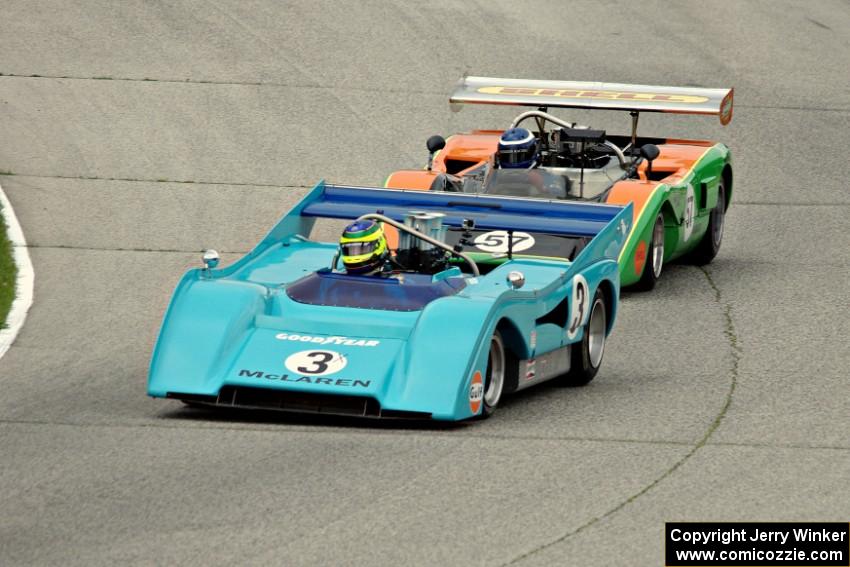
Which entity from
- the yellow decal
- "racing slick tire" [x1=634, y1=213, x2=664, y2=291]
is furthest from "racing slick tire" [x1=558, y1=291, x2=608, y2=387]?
the yellow decal

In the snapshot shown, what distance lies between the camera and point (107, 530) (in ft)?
24.6

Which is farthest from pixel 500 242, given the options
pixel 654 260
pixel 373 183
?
pixel 373 183

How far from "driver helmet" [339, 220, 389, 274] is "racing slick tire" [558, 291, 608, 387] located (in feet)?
4.65

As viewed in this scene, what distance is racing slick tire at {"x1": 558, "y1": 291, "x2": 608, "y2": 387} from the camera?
34.8 feet

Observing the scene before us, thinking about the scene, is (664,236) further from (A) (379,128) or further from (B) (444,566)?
(B) (444,566)

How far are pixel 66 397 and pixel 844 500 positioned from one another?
15.9 feet

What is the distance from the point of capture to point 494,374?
9.69 metres

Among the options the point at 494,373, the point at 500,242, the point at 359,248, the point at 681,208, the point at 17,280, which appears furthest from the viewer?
the point at 681,208

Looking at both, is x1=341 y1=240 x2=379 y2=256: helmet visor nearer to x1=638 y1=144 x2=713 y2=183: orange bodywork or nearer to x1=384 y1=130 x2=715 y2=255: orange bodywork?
x1=384 y1=130 x2=715 y2=255: orange bodywork

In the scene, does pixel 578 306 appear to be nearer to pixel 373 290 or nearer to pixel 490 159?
pixel 373 290

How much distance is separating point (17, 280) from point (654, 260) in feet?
17.8

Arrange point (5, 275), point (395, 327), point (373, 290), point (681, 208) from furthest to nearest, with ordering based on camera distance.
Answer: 1. point (681, 208)
2. point (5, 275)
3. point (373, 290)
4. point (395, 327)

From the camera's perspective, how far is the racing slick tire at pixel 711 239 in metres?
15.0

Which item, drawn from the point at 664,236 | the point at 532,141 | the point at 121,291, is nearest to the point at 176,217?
the point at 121,291
